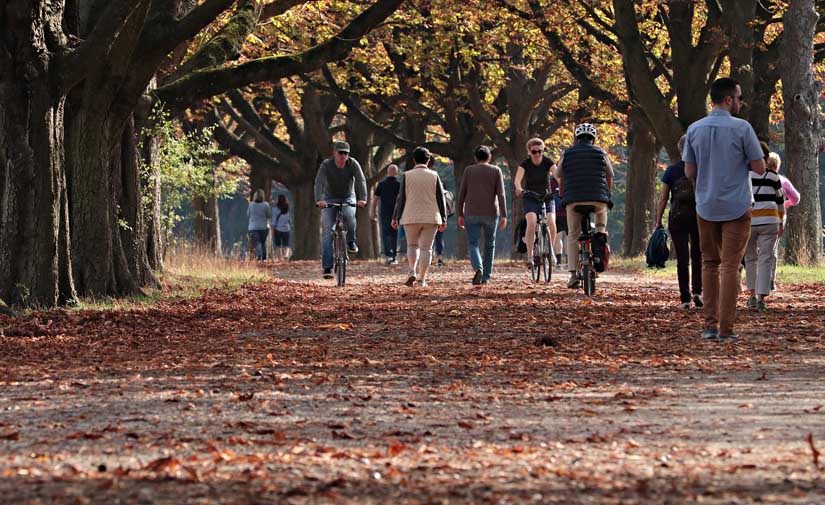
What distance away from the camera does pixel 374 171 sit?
46.0m

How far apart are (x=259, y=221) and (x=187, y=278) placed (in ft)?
49.0

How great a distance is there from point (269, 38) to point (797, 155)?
A: 11.5 meters

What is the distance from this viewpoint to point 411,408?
804cm

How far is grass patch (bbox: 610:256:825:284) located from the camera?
21.9 meters

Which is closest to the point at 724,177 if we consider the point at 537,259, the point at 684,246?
the point at 684,246

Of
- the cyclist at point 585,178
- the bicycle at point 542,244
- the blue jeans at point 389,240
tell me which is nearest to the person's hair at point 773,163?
the cyclist at point 585,178

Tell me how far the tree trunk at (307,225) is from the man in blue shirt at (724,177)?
99.5 feet

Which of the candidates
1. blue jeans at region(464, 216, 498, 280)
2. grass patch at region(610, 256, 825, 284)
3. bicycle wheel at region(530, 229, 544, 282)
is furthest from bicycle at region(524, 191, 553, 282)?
grass patch at region(610, 256, 825, 284)

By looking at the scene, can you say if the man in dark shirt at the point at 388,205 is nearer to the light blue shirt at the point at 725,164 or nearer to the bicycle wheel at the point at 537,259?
the bicycle wheel at the point at 537,259

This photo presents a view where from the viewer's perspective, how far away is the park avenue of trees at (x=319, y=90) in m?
15.1

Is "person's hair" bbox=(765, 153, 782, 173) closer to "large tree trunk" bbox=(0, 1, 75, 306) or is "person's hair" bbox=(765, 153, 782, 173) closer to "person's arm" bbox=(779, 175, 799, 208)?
"person's arm" bbox=(779, 175, 799, 208)

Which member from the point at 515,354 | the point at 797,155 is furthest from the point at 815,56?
the point at 515,354

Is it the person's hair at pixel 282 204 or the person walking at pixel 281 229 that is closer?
the person's hair at pixel 282 204

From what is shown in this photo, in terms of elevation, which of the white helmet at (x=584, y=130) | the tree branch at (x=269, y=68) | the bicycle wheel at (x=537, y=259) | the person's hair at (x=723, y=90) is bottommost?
the bicycle wheel at (x=537, y=259)
